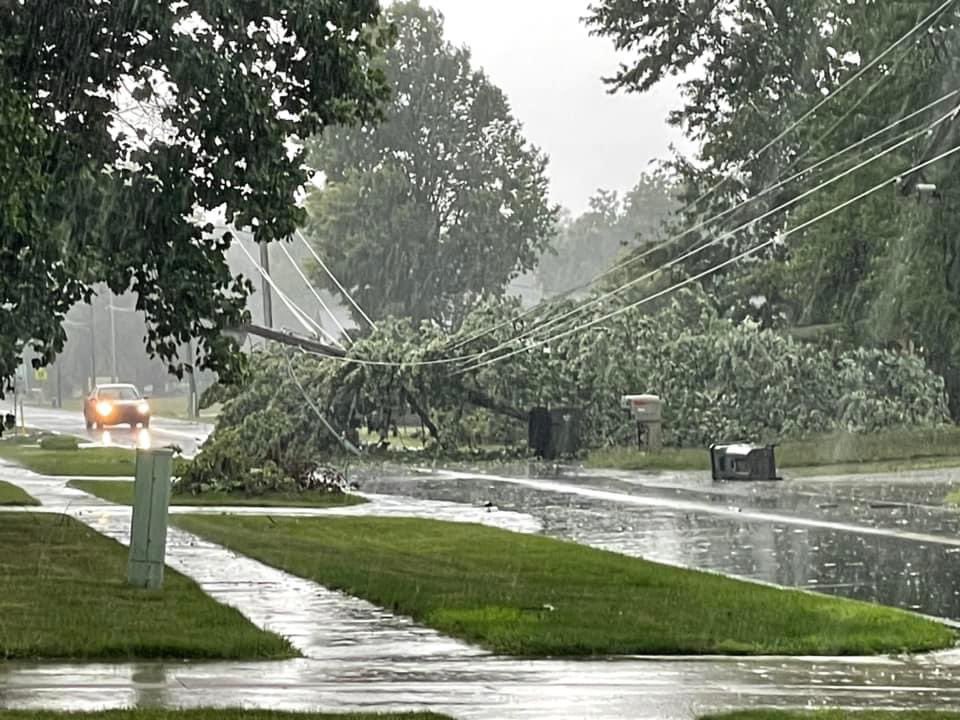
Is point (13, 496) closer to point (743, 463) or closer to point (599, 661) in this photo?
point (743, 463)

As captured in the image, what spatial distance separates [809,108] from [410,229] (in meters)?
29.7

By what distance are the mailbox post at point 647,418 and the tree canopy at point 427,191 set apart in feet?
139

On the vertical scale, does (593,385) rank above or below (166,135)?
below

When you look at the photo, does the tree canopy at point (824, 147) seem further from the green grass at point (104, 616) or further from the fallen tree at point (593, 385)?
the green grass at point (104, 616)

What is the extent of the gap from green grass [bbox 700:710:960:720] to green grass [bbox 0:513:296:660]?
348 centimetres

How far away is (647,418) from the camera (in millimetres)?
43719

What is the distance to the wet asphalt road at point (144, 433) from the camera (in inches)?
2205

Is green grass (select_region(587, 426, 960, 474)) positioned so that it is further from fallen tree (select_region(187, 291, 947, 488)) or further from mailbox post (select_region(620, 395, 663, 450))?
fallen tree (select_region(187, 291, 947, 488))

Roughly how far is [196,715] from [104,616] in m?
4.40

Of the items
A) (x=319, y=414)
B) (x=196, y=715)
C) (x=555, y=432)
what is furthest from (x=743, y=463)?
(x=196, y=715)

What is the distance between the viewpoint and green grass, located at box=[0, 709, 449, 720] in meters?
9.89

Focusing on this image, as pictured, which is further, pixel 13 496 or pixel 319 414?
pixel 319 414

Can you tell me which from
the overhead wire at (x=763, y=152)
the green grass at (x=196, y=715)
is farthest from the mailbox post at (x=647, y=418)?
the green grass at (x=196, y=715)

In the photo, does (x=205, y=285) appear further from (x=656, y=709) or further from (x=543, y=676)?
(x=656, y=709)
